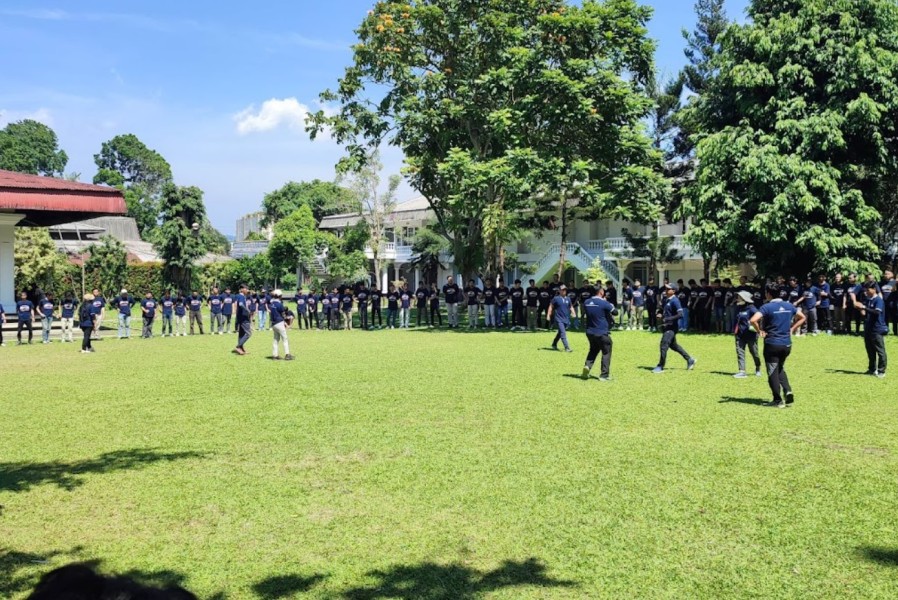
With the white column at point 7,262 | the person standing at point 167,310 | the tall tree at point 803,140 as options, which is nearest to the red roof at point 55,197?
the white column at point 7,262

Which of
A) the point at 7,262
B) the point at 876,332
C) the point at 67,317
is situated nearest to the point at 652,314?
the point at 876,332

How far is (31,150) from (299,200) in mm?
33082

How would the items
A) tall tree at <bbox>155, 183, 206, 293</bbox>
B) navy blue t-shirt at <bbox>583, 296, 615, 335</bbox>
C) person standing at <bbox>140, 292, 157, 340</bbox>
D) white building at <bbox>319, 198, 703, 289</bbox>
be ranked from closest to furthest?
navy blue t-shirt at <bbox>583, 296, 615, 335</bbox>
person standing at <bbox>140, 292, 157, 340</bbox>
white building at <bbox>319, 198, 703, 289</bbox>
tall tree at <bbox>155, 183, 206, 293</bbox>

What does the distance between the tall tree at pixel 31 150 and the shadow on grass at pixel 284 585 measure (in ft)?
275

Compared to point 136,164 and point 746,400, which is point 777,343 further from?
point 136,164

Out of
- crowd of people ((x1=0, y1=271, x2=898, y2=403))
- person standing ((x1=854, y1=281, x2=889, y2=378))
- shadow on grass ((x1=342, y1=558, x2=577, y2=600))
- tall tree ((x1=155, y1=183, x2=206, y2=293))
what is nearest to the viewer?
shadow on grass ((x1=342, y1=558, x2=577, y2=600))

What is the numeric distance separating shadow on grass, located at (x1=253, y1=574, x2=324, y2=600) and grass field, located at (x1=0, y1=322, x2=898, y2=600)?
2cm

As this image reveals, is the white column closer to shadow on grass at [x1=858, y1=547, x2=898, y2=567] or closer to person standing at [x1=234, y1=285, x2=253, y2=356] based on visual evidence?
person standing at [x1=234, y1=285, x2=253, y2=356]

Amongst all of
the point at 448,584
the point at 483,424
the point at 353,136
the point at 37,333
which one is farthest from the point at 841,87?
the point at 37,333

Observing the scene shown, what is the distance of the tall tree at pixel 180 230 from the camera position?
44.8m

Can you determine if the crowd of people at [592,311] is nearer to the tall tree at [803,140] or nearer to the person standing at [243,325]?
the person standing at [243,325]

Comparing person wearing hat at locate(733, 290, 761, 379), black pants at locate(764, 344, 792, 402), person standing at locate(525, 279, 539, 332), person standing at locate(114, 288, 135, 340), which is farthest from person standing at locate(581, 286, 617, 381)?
person standing at locate(114, 288, 135, 340)

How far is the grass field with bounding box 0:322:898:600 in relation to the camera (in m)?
5.12

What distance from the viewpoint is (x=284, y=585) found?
16.2 ft
